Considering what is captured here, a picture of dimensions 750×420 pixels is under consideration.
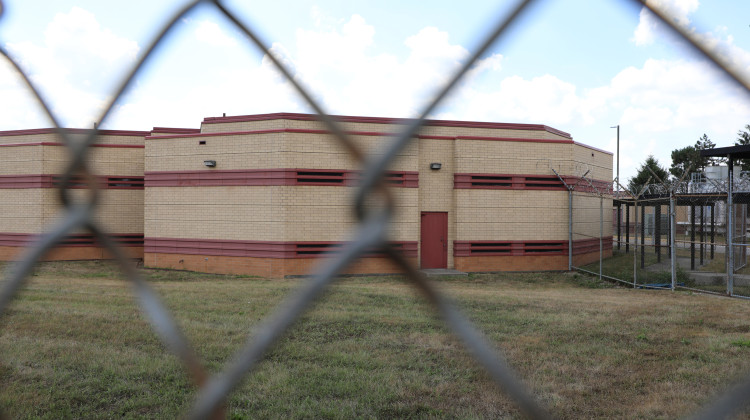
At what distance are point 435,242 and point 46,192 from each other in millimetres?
14197

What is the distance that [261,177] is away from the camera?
16.1m

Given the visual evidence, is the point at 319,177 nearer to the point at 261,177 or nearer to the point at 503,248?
the point at 261,177

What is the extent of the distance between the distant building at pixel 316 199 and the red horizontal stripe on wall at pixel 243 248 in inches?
1.4

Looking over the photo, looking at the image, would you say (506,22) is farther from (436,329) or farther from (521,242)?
(521,242)

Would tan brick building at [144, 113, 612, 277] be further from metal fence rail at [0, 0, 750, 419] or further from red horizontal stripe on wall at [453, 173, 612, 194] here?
metal fence rail at [0, 0, 750, 419]

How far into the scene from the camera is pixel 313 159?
15859 mm

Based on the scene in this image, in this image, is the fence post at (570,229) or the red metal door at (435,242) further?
the fence post at (570,229)

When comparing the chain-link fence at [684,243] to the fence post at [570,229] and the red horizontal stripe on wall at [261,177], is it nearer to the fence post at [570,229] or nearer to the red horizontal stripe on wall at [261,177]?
the fence post at [570,229]

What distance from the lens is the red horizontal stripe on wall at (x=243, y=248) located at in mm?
16156

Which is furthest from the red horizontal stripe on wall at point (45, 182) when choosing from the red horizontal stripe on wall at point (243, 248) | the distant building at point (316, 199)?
→ the red horizontal stripe on wall at point (243, 248)

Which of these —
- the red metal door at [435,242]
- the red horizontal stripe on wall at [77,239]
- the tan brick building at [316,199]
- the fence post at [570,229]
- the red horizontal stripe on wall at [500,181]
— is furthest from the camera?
the red horizontal stripe on wall at [77,239]

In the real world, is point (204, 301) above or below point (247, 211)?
below

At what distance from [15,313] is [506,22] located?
9.37 meters

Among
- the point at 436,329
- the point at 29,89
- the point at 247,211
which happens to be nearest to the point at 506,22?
the point at 29,89
